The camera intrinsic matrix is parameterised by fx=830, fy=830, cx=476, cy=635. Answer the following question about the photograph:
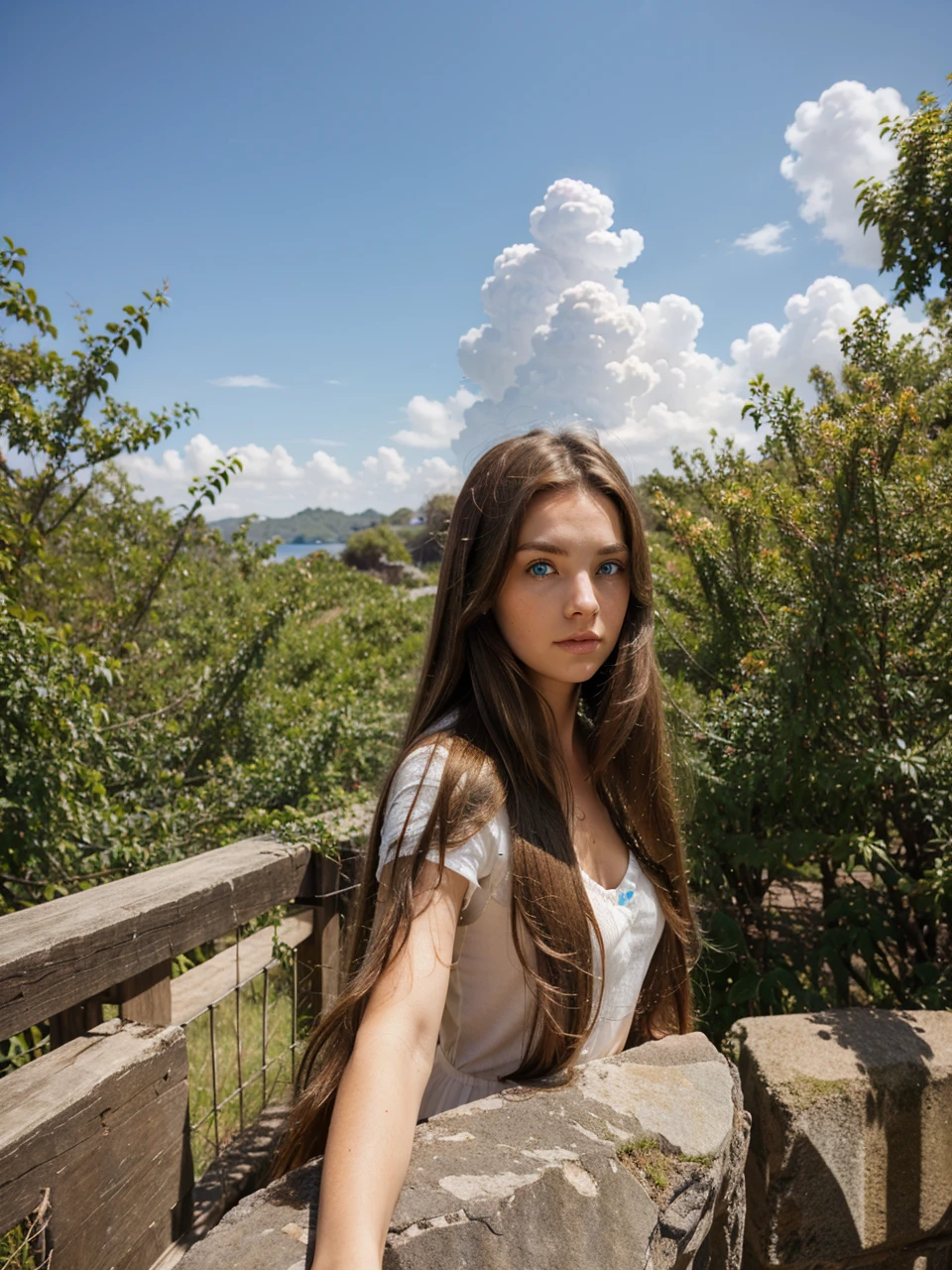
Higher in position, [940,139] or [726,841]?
[940,139]

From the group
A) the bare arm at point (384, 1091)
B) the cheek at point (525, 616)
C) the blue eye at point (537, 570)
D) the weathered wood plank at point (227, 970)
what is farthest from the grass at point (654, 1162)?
the weathered wood plank at point (227, 970)

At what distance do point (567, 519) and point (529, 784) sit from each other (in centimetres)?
47

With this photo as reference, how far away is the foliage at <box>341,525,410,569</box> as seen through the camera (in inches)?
1506

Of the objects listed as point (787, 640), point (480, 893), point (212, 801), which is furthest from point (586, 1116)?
point (212, 801)

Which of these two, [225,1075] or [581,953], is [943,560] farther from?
[225,1075]

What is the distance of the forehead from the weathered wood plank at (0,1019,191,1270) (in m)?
1.12

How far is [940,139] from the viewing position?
10.9 ft

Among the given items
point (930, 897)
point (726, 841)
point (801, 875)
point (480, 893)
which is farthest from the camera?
point (801, 875)

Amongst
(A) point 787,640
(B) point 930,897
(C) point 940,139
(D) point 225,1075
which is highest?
(C) point 940,139

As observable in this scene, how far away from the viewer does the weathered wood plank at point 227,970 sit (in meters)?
2.14

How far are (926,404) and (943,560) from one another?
167 cm

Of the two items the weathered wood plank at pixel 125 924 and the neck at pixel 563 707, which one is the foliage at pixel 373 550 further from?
the neck at pixel 563 707

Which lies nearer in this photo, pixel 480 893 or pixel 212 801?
pixel 480 893

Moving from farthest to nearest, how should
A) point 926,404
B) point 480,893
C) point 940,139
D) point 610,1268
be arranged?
point 926,404 → point 940,139 → point 480,893 → point 610,1268
